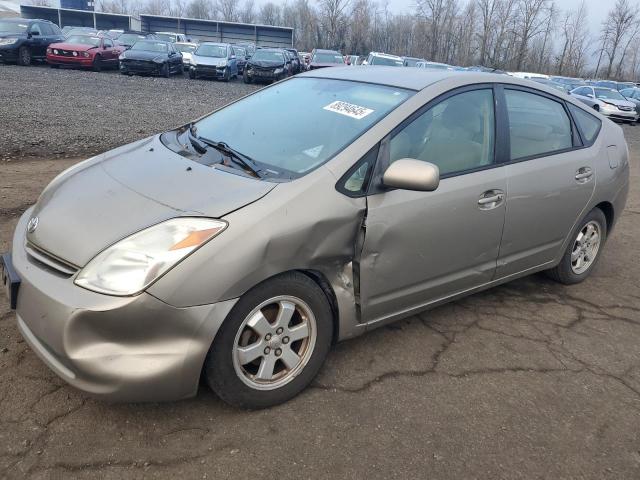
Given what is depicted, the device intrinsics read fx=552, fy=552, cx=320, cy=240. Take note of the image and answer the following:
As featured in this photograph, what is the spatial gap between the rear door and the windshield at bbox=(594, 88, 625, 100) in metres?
23.8

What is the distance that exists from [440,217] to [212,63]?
22.1m

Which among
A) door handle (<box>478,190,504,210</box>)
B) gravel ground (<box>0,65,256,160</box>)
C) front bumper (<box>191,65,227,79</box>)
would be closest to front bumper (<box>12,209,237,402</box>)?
door handle (<box>478,190,504,210</box>)

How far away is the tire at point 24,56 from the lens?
66.7 ft

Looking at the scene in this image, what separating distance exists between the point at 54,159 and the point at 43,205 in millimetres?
4867

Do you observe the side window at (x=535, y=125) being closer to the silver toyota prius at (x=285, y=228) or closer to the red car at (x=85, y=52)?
the silver toyota prius at (x=285, y=228)

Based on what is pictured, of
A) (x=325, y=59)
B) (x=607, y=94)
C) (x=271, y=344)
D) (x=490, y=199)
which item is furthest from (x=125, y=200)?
(x=607, y=94)

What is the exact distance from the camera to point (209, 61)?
23.3m

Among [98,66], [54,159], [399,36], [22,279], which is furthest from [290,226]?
[399,36]

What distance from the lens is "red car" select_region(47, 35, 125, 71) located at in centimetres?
2073

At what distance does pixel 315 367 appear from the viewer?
2785mm

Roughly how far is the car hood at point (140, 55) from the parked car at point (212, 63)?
1.64 m

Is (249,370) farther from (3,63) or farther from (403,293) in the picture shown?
(3,63)

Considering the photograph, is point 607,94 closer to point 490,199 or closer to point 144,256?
point 490,199

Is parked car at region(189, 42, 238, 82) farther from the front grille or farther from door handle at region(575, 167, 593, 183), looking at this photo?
the front grille
